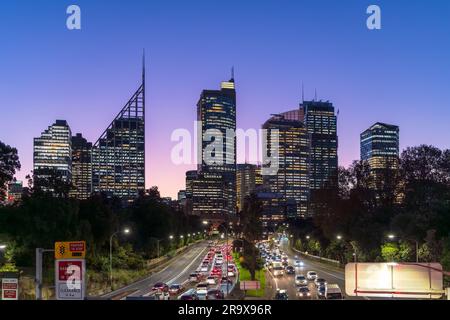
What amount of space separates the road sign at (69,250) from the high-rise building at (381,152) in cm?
4102

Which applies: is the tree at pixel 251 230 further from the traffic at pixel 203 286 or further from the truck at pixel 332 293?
the truck at pixel 332 293

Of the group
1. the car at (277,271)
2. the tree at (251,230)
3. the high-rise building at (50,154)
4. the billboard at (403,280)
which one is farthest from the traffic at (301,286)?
the high-rise building at (50,154)

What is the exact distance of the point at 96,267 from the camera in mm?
31406

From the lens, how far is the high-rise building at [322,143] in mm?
51700

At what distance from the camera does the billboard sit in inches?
209

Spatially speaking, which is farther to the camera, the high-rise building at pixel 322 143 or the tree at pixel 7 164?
the high-rise building at pixel 322 143

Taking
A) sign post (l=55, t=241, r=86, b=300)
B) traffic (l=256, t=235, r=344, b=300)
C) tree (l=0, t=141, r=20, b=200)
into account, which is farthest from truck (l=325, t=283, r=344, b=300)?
tree (l=0, t=141, r=20, b=200)

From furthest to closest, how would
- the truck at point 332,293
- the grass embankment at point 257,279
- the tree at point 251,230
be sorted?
the tree at point 251,230
the grass embankment at point 257,279
the truck at point 332,293

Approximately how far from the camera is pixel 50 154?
4838 centimetres

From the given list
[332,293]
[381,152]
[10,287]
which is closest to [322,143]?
[381,152]

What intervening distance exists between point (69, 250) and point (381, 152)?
60.4m
